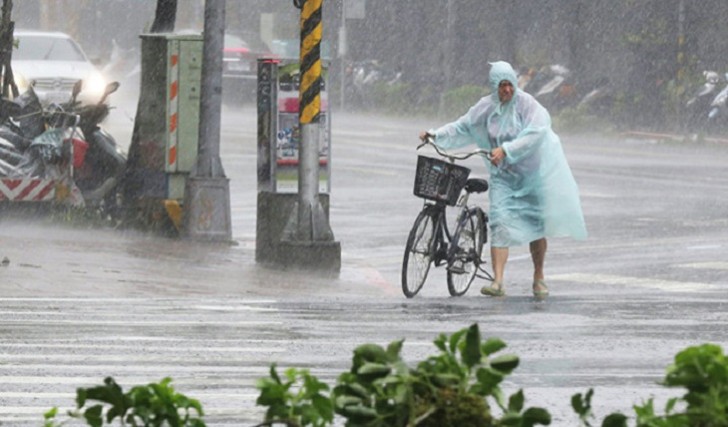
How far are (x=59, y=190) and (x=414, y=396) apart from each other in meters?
15.3

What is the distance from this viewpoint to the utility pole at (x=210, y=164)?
17516mm

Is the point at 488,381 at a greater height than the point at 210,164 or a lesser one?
greater

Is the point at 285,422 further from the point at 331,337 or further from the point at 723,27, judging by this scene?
the point at 723,27

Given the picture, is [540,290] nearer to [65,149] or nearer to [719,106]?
[65,149]

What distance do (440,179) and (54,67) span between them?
20.7m

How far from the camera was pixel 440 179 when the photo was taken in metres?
14.0

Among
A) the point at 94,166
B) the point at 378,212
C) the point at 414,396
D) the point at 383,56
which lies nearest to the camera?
the point at 414,396

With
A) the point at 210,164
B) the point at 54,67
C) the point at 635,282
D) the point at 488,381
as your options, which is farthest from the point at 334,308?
the point at 54,67

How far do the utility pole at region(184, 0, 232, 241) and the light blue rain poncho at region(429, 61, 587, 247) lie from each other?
4033 mm

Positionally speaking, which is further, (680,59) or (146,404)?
(680,59)

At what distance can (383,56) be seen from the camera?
53.1 m

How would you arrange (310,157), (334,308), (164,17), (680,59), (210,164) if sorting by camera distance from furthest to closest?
(680,59)
(164,17)
(210,164)
(310,157)
(334,308)

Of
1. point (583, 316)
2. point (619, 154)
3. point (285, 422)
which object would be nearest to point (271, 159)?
point (583, 316)

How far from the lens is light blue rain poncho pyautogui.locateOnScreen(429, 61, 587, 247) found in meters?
13.8
